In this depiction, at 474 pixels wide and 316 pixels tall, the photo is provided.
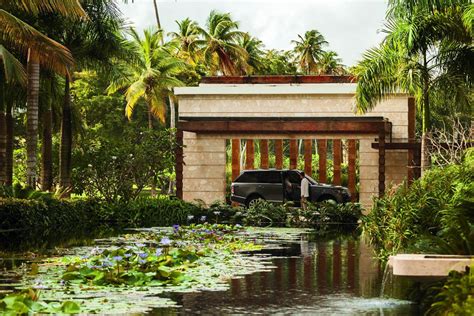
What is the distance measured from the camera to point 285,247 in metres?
20.3

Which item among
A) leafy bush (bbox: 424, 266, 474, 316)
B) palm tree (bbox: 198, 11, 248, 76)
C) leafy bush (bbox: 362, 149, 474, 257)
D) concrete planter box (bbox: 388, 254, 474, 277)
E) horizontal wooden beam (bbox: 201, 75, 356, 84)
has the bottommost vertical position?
leafy bush (bbox: 424, 266, 474, 316)

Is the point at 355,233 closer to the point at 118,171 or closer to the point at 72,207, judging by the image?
the point at 72,207

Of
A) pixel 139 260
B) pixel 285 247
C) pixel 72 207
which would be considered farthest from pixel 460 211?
pixel 72 207

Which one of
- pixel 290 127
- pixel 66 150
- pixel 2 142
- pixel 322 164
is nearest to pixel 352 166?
pixel 322 164

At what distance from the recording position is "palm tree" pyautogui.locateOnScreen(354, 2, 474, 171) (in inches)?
1108

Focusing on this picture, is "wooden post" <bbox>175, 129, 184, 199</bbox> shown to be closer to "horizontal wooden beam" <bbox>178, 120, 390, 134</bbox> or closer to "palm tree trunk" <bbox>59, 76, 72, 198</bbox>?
"horizontal wooden beam" <bbox>178, 120, 390, 134</bbox>

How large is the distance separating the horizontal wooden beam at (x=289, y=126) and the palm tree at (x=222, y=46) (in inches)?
1038

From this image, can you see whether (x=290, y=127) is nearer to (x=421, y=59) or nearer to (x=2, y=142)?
(x=421, y=59)

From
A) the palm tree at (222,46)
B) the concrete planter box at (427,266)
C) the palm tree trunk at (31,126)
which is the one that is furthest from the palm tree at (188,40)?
the concrete planter box at (427,266)

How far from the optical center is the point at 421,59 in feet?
96.3

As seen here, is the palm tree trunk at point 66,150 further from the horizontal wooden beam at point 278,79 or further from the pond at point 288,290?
the pond at point 288,290

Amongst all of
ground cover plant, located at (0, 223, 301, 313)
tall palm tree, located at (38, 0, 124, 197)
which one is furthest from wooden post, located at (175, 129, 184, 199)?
ground cover plant, located at (0, 223, 301, 313)

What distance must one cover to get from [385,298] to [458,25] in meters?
17.5

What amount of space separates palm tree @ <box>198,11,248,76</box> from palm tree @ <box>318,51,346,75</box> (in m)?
15.6
